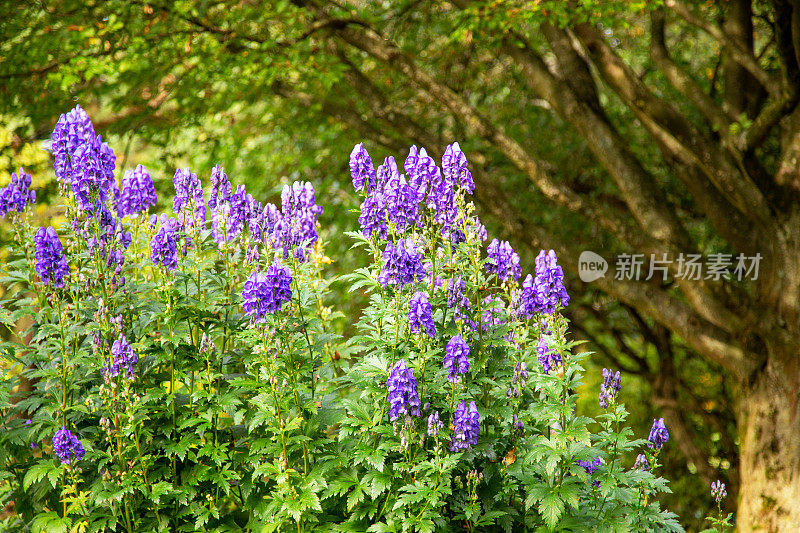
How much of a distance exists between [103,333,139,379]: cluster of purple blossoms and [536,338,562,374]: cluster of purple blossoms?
6.20 ft

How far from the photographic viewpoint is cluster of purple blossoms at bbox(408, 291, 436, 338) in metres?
3.21

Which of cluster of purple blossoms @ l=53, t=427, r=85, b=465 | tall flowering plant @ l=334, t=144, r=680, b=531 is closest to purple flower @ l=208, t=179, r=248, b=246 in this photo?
tall flowering plant @ l=334, t=144, r=680, b=531

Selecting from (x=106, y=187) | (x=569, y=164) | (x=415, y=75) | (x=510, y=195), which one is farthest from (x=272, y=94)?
(x=106, y=187)

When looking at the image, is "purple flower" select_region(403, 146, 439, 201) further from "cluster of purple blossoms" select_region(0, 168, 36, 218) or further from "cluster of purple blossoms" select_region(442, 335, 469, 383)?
"cluster of purple blossoms" select_region(0, 168, 36, 218)

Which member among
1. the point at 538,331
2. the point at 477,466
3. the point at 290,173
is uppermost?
the point at 538,331

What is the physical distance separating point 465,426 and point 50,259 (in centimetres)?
211

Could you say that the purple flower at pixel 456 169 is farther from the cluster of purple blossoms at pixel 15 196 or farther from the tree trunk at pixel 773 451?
the tree trunk at pixel 773 451

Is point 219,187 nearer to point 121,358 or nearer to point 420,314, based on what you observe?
point 121,358

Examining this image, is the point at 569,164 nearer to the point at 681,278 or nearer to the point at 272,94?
the point at 681,278

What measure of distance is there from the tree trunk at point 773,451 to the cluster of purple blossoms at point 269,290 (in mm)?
5265

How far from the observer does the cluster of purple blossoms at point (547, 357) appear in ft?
11.6

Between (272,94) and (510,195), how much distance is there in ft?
11.4

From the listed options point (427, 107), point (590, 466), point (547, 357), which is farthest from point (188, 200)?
point (427, 107)

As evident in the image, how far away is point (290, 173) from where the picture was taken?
435 inches
